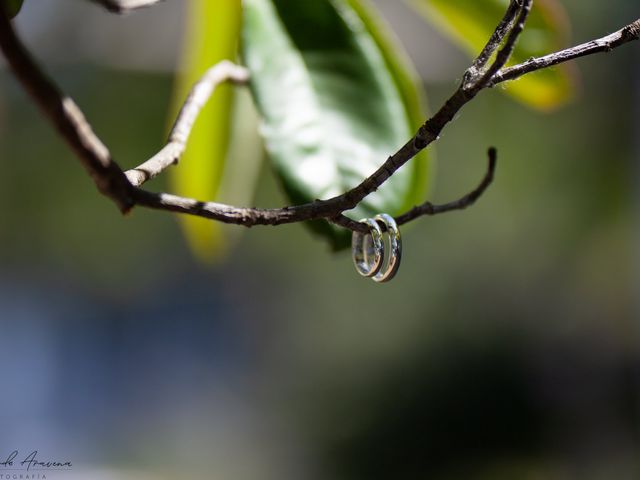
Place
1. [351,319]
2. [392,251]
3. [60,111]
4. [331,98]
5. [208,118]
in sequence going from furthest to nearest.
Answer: [351,319] → [208,118] → [331,98] → [392,251] → [60,111]

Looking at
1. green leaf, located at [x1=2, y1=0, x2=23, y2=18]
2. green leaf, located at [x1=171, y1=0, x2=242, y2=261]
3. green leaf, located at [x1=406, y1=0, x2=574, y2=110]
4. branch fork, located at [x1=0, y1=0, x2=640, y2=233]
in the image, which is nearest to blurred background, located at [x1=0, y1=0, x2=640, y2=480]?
green leaf, located at [x1=171, y1=0, x2=242, y2=261]

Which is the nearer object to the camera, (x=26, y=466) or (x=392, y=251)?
(x=392, y=251)

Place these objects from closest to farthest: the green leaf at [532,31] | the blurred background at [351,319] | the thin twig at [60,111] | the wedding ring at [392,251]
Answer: the thin twig at [60,111] < the wedding ring at [392,251] < the green leaf at [532,31] < the blurred background at [351,319]

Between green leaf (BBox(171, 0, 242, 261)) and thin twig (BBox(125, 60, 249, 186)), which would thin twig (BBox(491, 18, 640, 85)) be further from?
green leaf (BBox(171, 0, 242, 261))

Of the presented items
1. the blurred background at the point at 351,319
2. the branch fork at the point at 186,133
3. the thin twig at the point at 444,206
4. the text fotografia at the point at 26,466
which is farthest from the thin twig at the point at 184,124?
the blurred background at the point at 351,319

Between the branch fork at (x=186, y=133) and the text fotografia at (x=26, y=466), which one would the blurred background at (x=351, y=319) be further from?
the branch fork at (x=186, y=133)

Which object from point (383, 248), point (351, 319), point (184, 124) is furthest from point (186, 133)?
point (351, 319)

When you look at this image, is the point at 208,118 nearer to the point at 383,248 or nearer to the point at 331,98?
the point at 331,98
